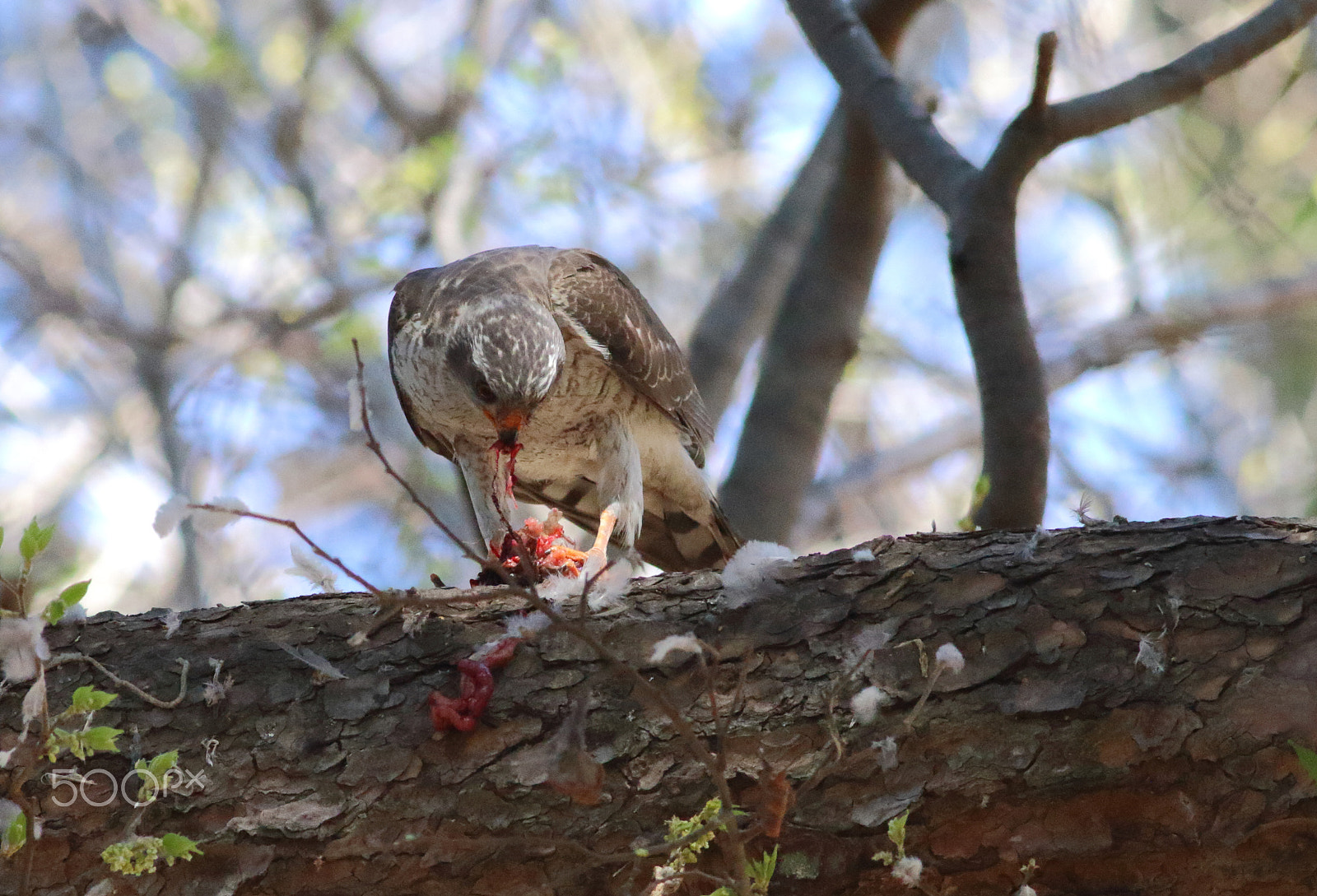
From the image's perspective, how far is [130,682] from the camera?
8.39 feet

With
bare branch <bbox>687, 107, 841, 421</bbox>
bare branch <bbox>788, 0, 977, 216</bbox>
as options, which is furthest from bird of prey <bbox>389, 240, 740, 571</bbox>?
bare branch <bbox>788, 0, 977, 216</bbox>

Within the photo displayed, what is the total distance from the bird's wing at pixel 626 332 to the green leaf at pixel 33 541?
2282 millimetres

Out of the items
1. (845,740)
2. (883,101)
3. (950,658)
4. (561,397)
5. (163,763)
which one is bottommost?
(163,763)

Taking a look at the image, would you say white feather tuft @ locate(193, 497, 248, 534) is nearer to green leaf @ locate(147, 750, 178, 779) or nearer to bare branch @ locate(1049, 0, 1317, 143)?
green leaf @ locate(147, 750, 178, 779)

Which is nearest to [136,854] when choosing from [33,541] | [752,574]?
[33,541]

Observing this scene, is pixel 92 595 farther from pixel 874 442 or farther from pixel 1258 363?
pixel 1258 363

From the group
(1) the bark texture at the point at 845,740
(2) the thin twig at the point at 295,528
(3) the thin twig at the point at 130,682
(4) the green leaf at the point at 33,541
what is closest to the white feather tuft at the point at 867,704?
(1) the bark texture at the point at 845,740

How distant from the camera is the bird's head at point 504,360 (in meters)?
3.74

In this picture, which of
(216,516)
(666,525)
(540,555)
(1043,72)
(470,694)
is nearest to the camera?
(216,516)

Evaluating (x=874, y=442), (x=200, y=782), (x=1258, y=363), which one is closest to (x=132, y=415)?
(x=874, y=442)

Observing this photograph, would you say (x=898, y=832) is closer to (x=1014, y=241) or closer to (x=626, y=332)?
(x=1014, y=241)

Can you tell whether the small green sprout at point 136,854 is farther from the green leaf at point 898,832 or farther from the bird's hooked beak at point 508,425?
the bird's hooked beak at point 508,425

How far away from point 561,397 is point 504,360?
Result: 1.94 feet

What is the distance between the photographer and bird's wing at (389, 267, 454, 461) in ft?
13.6
